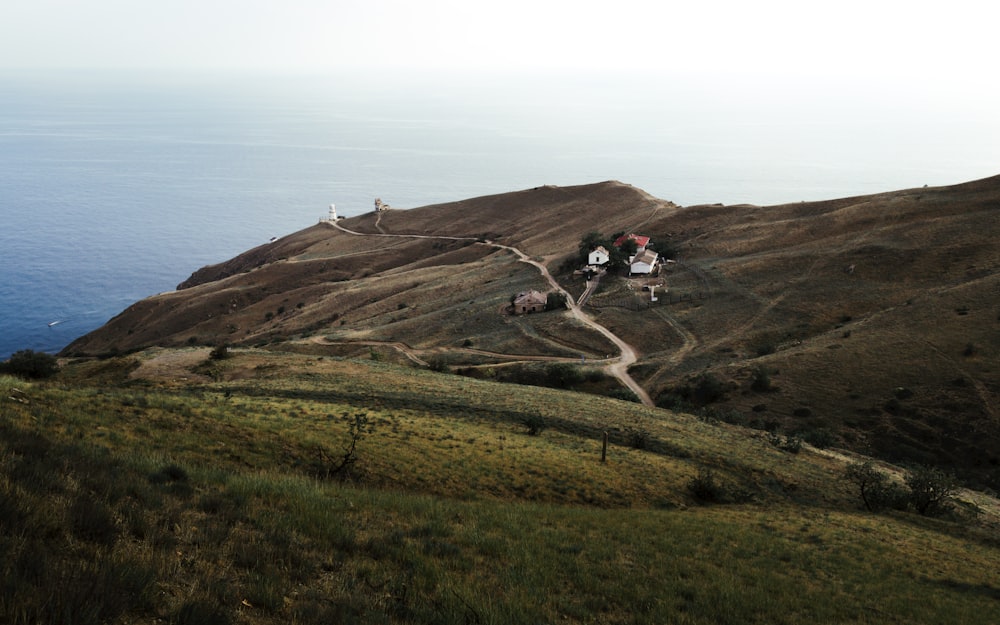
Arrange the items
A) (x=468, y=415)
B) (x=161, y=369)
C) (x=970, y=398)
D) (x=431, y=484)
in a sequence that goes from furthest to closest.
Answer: (x=970, y=398) → (x=161, y=369) → (x=468, y=415) → (x=431, y=484)

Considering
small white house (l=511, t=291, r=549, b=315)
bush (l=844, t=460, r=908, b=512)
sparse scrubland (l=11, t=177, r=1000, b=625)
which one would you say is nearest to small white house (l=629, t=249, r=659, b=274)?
sparse scrubland (l=11, t=177, r=1000, b=625)

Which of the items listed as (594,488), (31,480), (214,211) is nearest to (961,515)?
(594,488)

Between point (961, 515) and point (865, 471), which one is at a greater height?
point (865, 471)

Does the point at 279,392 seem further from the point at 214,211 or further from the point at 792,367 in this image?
the point at 214,211

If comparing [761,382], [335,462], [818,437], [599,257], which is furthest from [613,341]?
[335,462]

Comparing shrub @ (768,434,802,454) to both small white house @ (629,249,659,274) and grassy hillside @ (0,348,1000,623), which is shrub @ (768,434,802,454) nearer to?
grassy hillside @ (0,348,1000,623)

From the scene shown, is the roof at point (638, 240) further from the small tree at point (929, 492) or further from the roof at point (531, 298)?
the small tree at point (929, 492)
